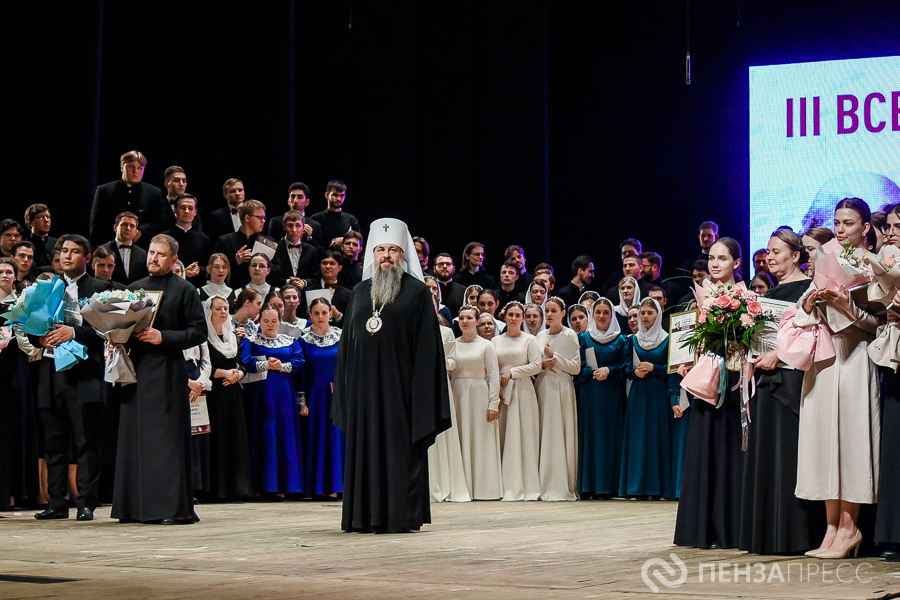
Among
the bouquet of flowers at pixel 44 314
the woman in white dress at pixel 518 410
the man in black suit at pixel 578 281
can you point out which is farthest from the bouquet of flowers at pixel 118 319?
the man in black suit at pixel 578 281

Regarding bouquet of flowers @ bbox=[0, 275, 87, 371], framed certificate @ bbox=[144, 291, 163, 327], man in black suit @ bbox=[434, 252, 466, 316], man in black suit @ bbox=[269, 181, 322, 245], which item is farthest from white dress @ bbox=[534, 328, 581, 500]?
bouquet of flowers @ bbox=[0, 275, 87, 371]

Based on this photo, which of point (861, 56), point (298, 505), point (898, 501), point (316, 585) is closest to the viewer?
point (316, 585)

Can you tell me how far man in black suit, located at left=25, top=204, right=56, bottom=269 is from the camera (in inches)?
382

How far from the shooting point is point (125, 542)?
5852 mm

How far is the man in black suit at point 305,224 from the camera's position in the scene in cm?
1101

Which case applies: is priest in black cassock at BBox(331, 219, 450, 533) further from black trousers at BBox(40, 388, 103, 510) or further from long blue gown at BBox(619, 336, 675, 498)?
long blue gown at BBox(619, 336, 675, 498)

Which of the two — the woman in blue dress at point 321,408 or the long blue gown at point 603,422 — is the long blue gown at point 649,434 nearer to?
the long blue gown at point 603,422

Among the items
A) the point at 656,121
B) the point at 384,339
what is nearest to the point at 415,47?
the point at 656,121

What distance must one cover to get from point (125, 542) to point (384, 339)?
1792mm

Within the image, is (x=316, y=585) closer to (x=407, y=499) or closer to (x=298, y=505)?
(x=407, y=499)

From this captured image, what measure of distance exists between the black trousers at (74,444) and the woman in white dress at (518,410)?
390 centimetres

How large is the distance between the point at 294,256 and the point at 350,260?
55 centimetres

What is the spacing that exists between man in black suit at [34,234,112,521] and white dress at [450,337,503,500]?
11.9ft

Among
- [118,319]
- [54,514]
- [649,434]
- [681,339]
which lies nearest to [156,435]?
[118,319]
